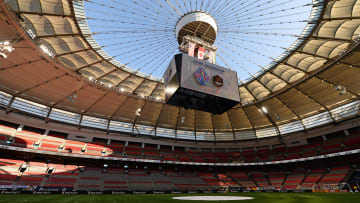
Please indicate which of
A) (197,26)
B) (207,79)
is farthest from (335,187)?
(197,26)

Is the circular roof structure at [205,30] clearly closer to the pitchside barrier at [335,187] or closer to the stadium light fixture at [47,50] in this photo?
the stadium light fixture at [47,50]

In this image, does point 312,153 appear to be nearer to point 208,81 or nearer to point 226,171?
point 226,171

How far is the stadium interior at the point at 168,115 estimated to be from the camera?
21688mm

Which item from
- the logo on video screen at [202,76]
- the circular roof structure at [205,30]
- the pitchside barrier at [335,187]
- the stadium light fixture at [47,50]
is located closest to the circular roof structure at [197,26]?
the circular roof structure at [205,30]

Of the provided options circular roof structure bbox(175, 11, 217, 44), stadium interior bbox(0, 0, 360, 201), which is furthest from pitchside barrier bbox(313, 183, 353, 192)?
circular roof structure bbox(175, 11, 217, 44)

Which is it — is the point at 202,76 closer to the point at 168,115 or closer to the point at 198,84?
the point at 198,84

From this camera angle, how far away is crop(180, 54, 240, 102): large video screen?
2045 centimetres

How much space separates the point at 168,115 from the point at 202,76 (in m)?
22.6

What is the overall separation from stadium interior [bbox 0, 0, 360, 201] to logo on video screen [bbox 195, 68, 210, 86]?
0.15 m

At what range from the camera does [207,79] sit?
2141cm

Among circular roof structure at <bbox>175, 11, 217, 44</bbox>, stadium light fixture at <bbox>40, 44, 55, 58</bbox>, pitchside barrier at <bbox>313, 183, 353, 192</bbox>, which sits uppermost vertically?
circular roof structure at <bbox>175, 11, 217, 44</bbox>

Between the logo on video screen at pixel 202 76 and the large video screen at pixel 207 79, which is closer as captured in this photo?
the large video screen at pixel 207 79

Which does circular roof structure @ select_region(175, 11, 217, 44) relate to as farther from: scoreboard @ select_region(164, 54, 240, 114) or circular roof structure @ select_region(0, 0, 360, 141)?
scoreboard @ select_region(164, 54, 240, 114)

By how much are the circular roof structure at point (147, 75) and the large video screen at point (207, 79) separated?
5.56m
